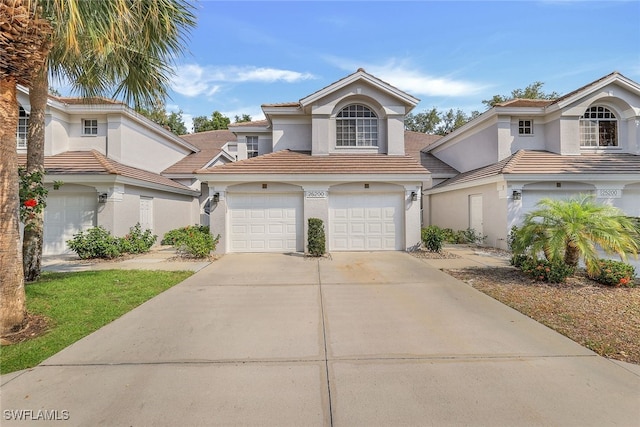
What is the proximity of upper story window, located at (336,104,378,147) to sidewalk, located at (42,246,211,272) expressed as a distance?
26.1 ft

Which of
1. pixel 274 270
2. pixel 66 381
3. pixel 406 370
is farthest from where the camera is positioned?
pixel 274 270

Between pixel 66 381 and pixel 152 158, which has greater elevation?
pixel 152 158

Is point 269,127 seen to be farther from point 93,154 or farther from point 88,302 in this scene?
point 88,302

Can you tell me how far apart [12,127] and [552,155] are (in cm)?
1762

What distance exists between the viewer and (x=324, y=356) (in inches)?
153

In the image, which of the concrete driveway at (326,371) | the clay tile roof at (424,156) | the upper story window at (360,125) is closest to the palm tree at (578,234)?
the concrete driveway at (326,371)

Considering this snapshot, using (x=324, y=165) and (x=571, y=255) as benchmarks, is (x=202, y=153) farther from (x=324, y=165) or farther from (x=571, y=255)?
(x=571, y=255)

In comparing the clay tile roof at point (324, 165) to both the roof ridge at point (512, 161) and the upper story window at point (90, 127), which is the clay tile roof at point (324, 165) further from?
the upper story window at point (90, 127)

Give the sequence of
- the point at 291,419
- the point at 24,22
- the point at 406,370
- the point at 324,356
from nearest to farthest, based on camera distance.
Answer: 1. the point at 291,419
2. the point at 406,370
3. the point at 324,356
4. the point at 24,22

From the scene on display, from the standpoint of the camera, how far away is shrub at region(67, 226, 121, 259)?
35.2ft

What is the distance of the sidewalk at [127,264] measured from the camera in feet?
30.3

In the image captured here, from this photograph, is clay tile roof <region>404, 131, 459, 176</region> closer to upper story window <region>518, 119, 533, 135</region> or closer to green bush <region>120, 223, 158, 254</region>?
upper story window <region>518, 119, 533, 135</region>

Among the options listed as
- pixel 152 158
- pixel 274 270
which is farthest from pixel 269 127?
pixel 274 270

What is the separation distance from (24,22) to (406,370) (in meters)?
6.83
